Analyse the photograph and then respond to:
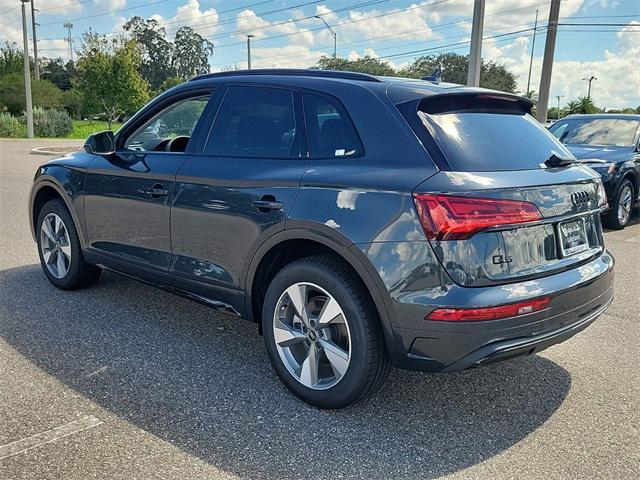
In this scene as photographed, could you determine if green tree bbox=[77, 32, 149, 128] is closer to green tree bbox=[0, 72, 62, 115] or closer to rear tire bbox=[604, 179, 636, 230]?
green tree bbox=[0, 72, 62, 115]

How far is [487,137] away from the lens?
124 inches

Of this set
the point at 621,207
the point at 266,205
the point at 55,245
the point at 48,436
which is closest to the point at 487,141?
the point at 266,205

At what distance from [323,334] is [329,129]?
1127 mm

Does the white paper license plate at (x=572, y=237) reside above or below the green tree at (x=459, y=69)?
below

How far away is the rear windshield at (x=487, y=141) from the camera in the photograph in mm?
2941

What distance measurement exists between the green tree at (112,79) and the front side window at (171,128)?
114 ft

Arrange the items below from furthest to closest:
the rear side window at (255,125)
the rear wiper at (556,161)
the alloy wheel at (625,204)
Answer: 1. the alloy wheel at (625,204)
2. the rear side window at (255,125)
3. the rear wiper at (556,161)

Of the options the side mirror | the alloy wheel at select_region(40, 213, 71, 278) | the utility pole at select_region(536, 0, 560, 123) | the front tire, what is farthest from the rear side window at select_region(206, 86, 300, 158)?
the utility pole at select_region(536, 0, 560, 123)

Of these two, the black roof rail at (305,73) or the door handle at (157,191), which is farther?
the door handle at (157,191)

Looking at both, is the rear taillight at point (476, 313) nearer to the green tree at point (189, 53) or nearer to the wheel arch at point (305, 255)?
the wheel arch at point (305, 255)

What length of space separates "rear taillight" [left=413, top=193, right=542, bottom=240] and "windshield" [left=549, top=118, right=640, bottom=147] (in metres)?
8.05

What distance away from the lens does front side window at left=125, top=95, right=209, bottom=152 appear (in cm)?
412

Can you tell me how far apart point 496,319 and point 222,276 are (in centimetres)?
172

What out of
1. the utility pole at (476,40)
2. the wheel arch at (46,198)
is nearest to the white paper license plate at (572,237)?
the wheel arch at (46,198)
